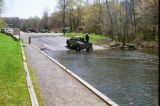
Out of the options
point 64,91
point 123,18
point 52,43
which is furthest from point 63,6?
point 64,91

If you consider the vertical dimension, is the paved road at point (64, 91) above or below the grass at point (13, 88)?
below

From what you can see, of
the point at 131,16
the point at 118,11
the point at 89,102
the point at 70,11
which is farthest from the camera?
the point at 70,11

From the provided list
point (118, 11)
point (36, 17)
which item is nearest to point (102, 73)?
point (118, 11)

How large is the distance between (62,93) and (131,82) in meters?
6.22

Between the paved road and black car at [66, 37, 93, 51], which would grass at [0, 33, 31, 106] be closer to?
the paved road

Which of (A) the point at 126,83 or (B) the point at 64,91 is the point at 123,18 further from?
(B) the point at 64,91

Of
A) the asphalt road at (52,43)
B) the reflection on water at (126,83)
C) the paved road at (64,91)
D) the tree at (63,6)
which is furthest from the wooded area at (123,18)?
the paved road at (64,91)

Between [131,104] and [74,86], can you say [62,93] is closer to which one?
[74,86]

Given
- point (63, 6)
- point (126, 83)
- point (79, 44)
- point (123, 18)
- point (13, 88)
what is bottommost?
point (126, 83)

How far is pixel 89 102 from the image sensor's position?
12672mm

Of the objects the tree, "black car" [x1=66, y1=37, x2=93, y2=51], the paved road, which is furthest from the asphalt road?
the tree

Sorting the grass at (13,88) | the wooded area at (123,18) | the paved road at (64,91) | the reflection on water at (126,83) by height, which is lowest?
the reflection on water at (126,83)

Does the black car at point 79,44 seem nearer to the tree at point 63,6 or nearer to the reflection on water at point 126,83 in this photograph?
the reflection on water at point 126,83

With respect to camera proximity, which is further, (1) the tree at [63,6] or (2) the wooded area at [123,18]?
(1) the tree at [63,6]
